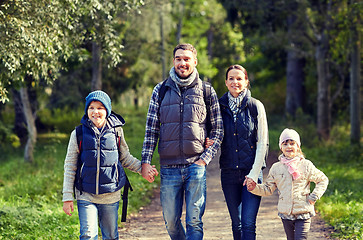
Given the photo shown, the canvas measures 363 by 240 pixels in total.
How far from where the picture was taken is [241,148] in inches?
203

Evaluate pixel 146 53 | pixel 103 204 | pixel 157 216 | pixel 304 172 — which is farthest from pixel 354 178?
pixel 146 53

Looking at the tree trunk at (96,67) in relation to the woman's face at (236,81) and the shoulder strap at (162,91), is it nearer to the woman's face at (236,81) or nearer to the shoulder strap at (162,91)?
the shoulder strap at (162,91)

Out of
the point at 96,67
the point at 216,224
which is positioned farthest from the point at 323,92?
the point at 216,224

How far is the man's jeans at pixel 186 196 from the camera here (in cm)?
495

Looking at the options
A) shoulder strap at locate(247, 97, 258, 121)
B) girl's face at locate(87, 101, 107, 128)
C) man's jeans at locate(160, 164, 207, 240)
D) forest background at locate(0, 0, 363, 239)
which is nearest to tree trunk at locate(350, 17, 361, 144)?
forest background at locate(0, 0, 363, 239)

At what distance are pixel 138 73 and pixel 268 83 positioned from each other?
333 inches

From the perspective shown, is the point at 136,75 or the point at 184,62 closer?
the point at 184,62

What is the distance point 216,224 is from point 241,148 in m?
3.17

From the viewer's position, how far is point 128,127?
2734cm

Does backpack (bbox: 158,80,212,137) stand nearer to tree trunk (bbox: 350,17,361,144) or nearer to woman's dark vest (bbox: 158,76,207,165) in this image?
woman's dark vest (bbox: 158,76,207,165)

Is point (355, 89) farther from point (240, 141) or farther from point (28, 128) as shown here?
point (240, 141)

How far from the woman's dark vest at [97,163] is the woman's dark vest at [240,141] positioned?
115cm

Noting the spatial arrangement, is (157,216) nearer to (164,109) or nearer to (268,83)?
(164,109)

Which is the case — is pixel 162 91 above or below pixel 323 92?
below
